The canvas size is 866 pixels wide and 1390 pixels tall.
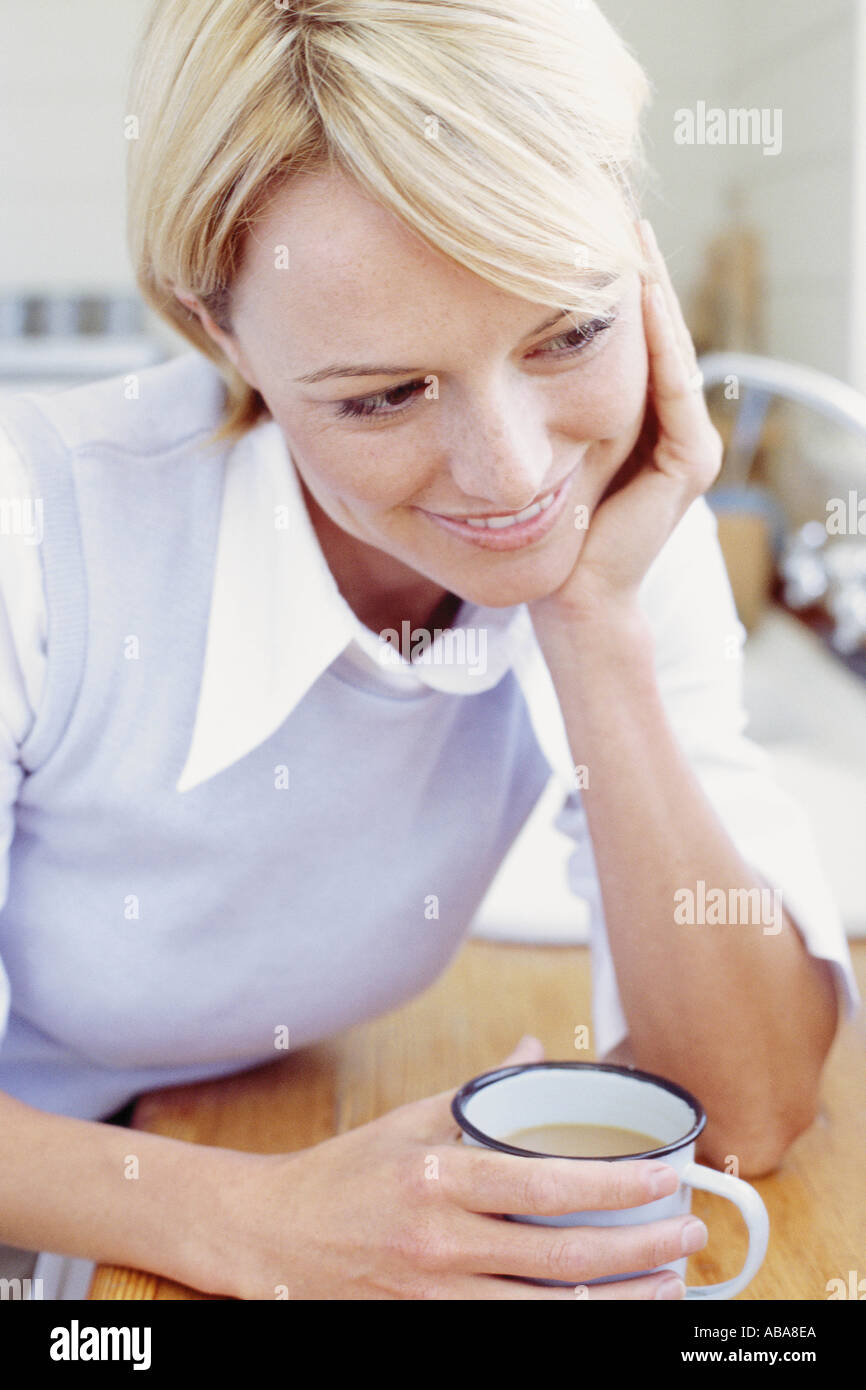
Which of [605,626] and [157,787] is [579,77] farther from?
[157,787]

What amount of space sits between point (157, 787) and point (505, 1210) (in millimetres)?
361

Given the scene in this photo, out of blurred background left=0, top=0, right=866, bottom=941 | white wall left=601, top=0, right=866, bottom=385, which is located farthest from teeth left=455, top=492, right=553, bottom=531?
white wall left=601, top=0, right=866, bottom=385

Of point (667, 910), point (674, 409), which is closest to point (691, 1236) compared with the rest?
point (667, 910)

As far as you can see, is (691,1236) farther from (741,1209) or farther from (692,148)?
(692,148)

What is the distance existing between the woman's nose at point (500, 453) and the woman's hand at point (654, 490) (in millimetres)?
160

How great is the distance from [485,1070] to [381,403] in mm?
485

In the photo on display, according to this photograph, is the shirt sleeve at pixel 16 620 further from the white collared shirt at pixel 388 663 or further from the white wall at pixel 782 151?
the white wall at pixel 782 151

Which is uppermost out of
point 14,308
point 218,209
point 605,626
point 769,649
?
point 218,209

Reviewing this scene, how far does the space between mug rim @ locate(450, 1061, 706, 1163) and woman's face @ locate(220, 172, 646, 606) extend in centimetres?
30

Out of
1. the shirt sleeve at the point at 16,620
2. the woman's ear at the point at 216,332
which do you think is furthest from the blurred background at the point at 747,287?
the shirt sleeve at the point at 16,620

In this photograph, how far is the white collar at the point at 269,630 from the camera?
90cm

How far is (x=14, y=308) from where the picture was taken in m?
4.13
